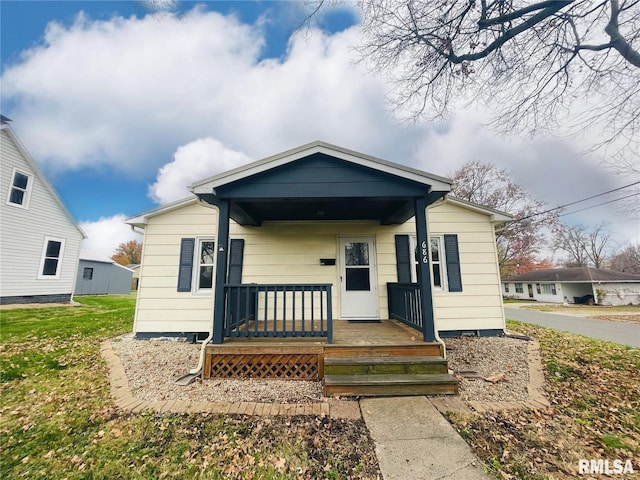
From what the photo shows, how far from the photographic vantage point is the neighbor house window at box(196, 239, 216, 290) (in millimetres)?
6352

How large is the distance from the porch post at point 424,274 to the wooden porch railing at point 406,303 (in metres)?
0.15

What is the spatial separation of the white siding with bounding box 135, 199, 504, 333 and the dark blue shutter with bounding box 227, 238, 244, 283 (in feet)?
0.40

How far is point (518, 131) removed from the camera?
558 cm

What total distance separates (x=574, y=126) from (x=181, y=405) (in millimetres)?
7675

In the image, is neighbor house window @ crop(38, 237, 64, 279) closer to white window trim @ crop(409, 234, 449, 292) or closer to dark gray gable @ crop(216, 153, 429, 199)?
dark gray gable @ crop(216, 153, 429, 199)

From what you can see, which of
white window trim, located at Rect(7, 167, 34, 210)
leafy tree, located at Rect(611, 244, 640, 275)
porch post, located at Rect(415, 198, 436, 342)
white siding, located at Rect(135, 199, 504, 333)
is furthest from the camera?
leafy tree, located at Rect(611, 244, 640, 275)

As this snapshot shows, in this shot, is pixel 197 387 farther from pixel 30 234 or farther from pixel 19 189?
pixel 19 189

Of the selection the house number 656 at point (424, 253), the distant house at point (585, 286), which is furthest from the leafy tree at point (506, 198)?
the house number 656 at point (424, 253)

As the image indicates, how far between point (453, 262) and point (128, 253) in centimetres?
4613

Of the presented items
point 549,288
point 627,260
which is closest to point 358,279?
point 549,288

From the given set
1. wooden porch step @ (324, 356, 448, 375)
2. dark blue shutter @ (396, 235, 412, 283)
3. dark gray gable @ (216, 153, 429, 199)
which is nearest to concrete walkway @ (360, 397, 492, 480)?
wooden porch step @ (324, 356, 448, 375)

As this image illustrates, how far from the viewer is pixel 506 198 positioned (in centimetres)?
1984

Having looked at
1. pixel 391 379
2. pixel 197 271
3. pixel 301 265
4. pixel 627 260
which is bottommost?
pixel 391 379

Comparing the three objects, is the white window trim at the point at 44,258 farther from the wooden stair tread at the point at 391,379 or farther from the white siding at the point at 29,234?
the wooden stair tread at the point at 391,379
